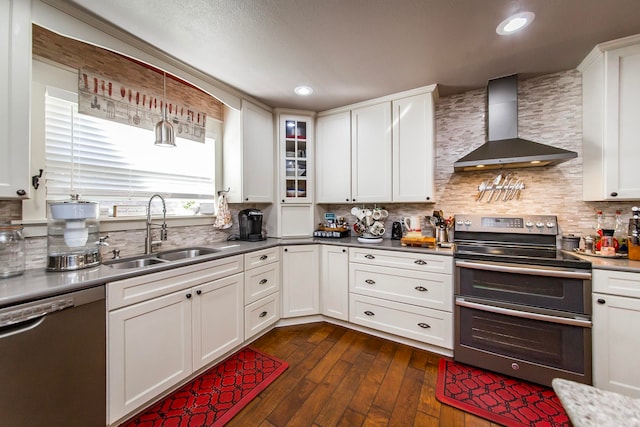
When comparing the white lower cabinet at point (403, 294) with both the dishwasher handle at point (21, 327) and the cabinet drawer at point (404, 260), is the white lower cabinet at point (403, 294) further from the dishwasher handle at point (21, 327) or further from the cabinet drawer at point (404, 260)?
the dishwasher handle at point (21, 327)

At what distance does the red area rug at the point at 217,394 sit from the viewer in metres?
1.45

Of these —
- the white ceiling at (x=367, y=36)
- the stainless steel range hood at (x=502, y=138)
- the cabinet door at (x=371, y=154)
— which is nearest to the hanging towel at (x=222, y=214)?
the white ceiling at (x=367, y=36)

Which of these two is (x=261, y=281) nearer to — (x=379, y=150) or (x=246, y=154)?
(x=246, y=154)

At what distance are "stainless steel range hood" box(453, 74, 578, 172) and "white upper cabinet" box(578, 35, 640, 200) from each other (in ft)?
0.98

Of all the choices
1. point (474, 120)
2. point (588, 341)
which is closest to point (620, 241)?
point (588, 341)

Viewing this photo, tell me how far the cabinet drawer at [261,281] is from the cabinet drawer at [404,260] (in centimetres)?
79

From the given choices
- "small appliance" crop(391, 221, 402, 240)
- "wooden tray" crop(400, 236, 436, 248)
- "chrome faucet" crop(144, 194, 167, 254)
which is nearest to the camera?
"chrome faucet" crop(144, 194, 167, 254)

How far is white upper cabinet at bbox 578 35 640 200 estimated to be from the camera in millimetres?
1746

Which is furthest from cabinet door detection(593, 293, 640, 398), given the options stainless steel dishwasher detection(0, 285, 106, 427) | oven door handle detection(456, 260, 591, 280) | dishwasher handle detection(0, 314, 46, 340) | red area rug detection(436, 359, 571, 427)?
dishwasher handle detection(0, 314, 46, 340)

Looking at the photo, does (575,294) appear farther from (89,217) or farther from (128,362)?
(89,217)

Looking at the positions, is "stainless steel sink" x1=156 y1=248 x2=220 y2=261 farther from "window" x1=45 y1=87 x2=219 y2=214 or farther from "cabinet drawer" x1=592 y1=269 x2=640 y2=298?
"cabinet drawer" x1=592 y1=269 x2=640 y2=298

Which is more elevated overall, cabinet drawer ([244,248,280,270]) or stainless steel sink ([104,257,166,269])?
stainless steel sink ([104,257,166,269])

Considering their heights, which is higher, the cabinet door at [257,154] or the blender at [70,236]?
the cabinet door at [257,154]

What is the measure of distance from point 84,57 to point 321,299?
2.80m
